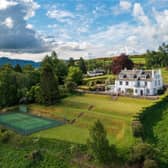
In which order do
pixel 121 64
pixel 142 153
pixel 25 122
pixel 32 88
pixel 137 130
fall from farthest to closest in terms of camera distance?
pixel 121 64 < pixel 32 88 < pixel 25 122 < pixel 137 130 < pixel 142 153

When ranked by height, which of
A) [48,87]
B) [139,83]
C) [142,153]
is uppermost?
[48,87]

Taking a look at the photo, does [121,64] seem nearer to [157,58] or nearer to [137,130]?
[157,58]

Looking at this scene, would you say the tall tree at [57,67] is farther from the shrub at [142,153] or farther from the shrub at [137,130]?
the shrub at [142,153]

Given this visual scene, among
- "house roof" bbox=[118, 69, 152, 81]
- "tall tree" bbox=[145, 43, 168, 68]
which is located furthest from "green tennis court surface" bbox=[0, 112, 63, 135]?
"tall tree" bbox=[145, 43, 168, 68]

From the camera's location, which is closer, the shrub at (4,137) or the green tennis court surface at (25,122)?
the shrub at (4,137)

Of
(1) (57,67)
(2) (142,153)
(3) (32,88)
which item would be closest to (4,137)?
(2) (142,153)

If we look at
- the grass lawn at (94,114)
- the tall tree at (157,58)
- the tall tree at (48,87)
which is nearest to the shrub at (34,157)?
the grass lawn at (94,114)
